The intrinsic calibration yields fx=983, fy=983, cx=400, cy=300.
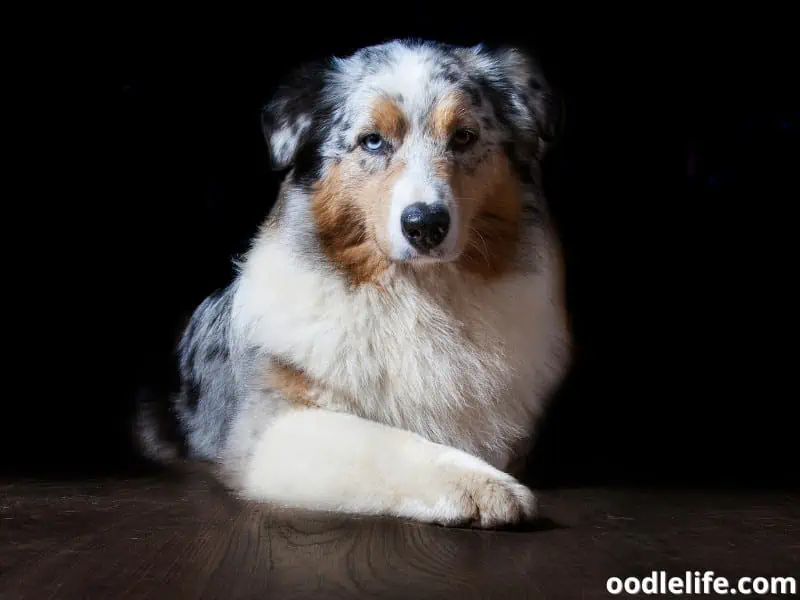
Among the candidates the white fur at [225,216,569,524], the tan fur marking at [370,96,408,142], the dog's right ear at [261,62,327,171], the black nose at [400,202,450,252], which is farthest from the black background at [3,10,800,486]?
the black nose at [400,202,450,252]

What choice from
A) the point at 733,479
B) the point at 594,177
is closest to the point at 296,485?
the point at 733,479

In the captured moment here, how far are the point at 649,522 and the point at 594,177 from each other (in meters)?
1.21

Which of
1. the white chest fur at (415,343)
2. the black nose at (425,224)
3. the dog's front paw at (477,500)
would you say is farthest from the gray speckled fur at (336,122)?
the dog's front paw at (477,500)

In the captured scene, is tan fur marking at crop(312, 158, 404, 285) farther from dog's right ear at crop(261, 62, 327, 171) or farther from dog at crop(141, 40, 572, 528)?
dog's right ear at crop(261, 62, 327, 171)

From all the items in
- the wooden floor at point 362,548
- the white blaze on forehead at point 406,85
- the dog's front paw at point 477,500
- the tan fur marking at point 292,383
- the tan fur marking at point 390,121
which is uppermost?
the white blaze on forehead at point 406,85

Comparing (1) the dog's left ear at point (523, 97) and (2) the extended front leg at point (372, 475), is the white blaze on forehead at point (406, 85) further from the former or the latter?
(2) the extended front leg at point (372, 475)

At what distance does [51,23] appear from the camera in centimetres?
292

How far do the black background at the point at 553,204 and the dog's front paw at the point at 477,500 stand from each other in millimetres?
490

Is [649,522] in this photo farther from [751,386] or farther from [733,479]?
[751,386]

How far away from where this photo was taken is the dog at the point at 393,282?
2.32 metres

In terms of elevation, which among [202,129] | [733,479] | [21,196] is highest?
[202,129]

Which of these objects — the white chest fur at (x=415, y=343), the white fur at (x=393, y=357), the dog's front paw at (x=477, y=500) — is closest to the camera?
the dog's front paw at (x=477, y=500)

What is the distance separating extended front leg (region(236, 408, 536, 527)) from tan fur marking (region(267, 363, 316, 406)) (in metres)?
0.04

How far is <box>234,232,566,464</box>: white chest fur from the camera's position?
248 cm
